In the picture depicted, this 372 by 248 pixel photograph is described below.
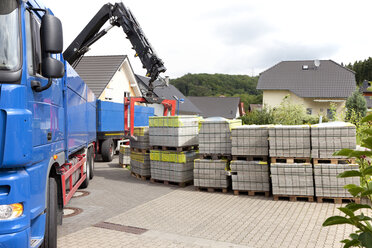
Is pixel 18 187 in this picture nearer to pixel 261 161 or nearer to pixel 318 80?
pixel 261 161

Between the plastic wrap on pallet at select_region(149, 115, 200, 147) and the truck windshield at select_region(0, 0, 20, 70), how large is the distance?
7351mm

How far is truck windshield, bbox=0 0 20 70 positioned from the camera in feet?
12.6

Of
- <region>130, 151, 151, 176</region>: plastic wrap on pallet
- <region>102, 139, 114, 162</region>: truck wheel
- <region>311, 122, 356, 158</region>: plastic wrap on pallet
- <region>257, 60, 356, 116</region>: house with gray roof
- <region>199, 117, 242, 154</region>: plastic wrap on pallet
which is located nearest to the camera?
<region>311, 122, 356, 158</region>: plastic wrap on pallet

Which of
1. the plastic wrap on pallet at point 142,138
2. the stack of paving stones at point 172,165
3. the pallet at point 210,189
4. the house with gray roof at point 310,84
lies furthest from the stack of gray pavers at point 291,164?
the house with gray roof at point 310,84

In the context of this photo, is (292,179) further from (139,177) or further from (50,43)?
(50,43)

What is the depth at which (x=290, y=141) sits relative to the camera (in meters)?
9.20

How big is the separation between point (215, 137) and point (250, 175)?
1.55m

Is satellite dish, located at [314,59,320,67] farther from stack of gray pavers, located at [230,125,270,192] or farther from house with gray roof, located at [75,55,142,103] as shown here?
stack of gray pavers, located at [230,125,270,192]

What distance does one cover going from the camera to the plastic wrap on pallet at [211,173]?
10203 millimetres

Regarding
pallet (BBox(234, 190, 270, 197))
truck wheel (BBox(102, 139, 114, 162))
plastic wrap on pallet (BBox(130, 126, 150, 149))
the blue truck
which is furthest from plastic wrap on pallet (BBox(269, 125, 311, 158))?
truck wheel (BBox(102, 139, 114, 162))

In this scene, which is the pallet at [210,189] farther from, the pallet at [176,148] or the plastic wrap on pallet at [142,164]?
the plastic wrap on pallet at [142,164]

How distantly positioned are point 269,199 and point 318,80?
39277 mm

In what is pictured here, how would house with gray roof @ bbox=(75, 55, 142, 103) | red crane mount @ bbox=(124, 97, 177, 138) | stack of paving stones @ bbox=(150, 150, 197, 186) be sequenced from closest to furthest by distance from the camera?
stack of paving stones @ bbox=(150, 150, 197, 186), red crane mount @ bbox=(124, 97, 177, 138), house with gray roof @ bbox=(75, 55, 142, 103)

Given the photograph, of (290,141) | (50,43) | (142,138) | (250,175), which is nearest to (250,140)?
(250,175)
